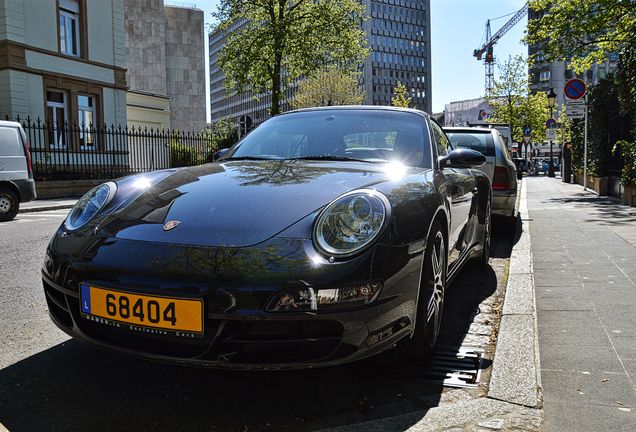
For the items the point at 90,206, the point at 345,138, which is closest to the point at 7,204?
the point at 90,206

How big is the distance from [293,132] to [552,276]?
2999mm

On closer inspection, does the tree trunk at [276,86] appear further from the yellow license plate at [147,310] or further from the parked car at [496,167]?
the yellow license plate at [147,310]

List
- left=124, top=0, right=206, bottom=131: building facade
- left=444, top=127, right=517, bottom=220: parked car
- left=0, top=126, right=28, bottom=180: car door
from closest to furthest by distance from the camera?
1. left=444, top=127, right=517, bottom=220: parked car
2. left=0, top=126, right=28, bottom=180: car door
3. left=124, top=0, right=206, bottom=131: building facade

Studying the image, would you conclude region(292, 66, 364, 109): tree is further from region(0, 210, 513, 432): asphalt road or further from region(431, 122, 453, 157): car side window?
region(0, 210, 513, 432): asphalt road

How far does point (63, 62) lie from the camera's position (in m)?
22.9

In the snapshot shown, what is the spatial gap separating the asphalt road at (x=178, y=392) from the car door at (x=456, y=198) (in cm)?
64

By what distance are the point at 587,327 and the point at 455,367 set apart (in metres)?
1.24

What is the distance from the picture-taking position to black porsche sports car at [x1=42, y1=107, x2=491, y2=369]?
223cm

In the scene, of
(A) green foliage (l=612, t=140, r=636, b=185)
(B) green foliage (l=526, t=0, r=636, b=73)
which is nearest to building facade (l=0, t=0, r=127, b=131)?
(B) green foliage (l=526, t=0, r=636, b=73)

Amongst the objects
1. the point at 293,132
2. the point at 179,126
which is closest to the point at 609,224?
the point at 293,132

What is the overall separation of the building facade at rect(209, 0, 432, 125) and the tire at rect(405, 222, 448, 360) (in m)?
125

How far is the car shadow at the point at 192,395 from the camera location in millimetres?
2344

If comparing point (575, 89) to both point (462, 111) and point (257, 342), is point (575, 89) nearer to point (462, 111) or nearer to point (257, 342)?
point (257, 342)

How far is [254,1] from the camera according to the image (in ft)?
92.4
